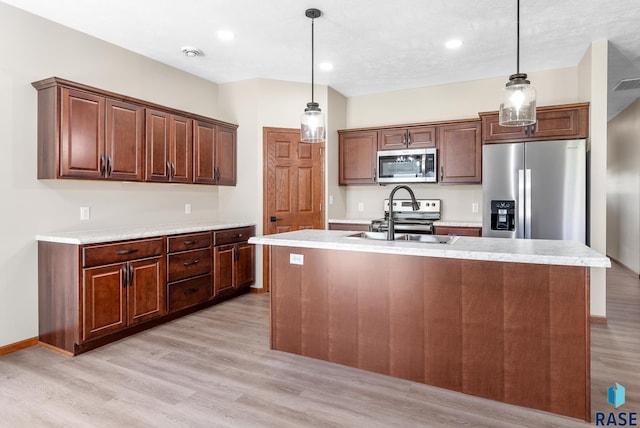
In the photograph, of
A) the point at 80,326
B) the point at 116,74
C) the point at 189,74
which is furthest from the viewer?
the point at 189,74

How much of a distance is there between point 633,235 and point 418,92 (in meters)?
4.21

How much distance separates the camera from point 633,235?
6004 mm

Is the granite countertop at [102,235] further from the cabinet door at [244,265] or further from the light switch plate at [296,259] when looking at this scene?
the light switch plate at [296,259]

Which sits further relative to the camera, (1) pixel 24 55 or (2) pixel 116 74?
(2) pixel 116 74

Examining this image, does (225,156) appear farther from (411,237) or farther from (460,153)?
(460,153)

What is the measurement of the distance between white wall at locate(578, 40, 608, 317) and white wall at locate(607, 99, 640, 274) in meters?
2.83

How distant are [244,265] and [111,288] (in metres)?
1.75

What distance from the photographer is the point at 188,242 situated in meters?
3.84

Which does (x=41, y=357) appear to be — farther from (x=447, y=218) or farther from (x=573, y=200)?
(x=573, y=200)

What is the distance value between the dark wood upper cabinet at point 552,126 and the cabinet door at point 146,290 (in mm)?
3770

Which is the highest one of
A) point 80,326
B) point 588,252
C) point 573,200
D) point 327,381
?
point 573,200

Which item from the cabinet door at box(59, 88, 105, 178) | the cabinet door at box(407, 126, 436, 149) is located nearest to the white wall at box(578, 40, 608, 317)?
the cabinet door at box(407, 126, 436, 149)

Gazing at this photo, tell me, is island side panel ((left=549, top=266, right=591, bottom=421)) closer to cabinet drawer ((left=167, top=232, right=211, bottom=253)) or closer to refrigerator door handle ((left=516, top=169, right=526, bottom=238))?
refrigerator door handle ((left=516, top=169, right=526, bottom=238))

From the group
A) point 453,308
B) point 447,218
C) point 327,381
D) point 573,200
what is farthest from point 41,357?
point 573,200
